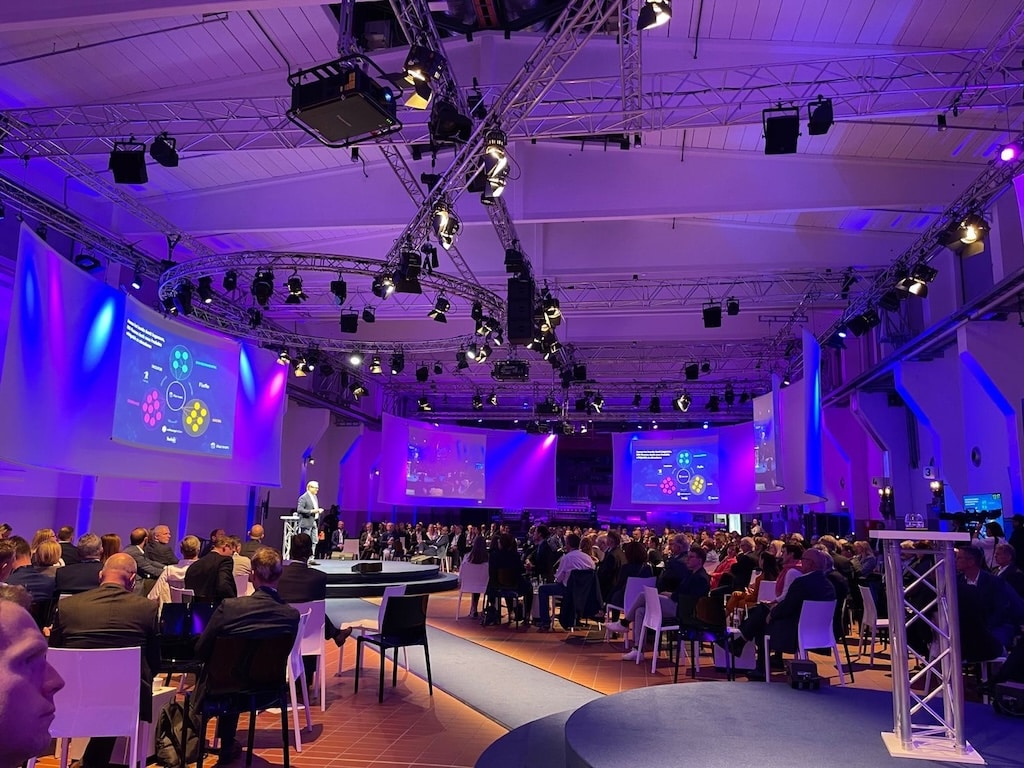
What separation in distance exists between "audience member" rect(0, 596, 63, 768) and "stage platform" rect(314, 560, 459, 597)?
10285mm

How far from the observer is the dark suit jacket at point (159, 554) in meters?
8.06

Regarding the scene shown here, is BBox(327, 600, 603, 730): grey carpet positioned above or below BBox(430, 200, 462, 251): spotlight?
below

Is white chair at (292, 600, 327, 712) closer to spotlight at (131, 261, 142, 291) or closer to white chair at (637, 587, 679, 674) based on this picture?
white chair at (637, 587, 679, 674)

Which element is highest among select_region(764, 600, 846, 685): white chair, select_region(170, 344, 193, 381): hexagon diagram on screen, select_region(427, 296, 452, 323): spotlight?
select_region(427, 296, 452, 323): spotlight

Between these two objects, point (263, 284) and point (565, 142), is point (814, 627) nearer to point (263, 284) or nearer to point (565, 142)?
point (565, 142)

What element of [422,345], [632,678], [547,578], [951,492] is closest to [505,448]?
[422,345]

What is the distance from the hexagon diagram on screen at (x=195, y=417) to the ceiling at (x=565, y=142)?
2160 millimetres

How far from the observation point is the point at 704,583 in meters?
7.28

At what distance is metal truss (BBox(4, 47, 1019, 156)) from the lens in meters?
7.66

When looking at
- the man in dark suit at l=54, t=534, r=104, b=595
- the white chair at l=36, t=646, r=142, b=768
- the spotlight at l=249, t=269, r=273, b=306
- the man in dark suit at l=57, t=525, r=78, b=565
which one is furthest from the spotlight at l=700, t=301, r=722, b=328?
the white chair at l=36, t=646, r=142, b=768

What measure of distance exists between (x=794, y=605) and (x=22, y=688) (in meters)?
6.09

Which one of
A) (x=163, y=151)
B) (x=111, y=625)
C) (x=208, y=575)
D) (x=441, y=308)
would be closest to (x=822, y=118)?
(x=441, y=308)

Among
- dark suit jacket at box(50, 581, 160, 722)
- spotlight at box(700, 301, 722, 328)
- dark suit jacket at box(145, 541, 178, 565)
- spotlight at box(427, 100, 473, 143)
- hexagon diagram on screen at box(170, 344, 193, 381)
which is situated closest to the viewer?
dark suit jacket at box(50, 581, 160, 722)

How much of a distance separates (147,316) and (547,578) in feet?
24.1
